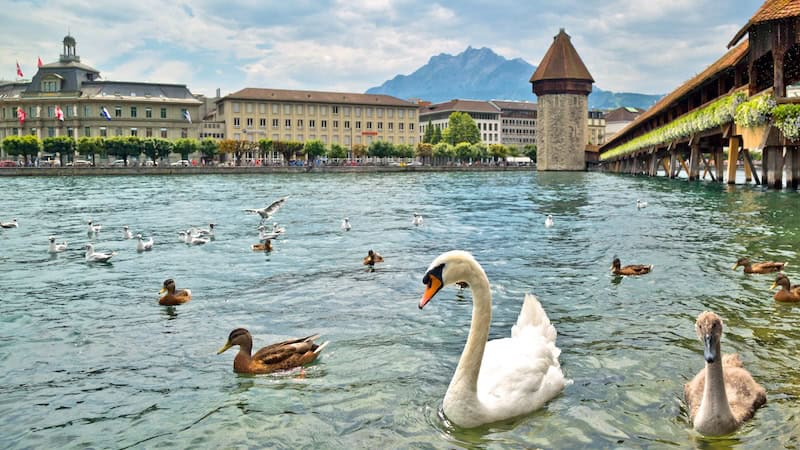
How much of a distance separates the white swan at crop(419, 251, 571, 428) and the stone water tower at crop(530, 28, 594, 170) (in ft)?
291

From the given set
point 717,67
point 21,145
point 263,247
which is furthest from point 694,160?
point 21,145

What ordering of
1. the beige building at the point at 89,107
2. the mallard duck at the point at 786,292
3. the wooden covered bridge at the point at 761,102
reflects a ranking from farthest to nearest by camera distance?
the beige building at the point at 89,107 < the wooden covered bridge at the point at 761,102 < the mallard duck at the point at 786,292

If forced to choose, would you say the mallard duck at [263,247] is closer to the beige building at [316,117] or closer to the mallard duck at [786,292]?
the mallard duck at [786,292]

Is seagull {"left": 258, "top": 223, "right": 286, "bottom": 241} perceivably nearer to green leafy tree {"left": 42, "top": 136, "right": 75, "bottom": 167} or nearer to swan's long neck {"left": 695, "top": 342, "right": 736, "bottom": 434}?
swan's long neck {"left": 695, "top": 342, "right": 736, "bottom": 434}

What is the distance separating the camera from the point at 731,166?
32.2 meters

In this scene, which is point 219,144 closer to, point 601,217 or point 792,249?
point 601,217

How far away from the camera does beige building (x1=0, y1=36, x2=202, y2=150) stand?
103875 millimetres

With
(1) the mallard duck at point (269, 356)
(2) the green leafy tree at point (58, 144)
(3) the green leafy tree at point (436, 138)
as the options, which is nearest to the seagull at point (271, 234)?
(1) the mallard duck at point (269, 356)

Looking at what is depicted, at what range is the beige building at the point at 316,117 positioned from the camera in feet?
364

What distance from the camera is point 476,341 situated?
16.7ft

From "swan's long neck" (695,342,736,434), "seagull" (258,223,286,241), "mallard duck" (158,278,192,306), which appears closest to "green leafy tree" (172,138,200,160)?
"seagull" (258,223,286,241)

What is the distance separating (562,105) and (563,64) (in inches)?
215

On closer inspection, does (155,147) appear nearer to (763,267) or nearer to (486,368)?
(763,267)

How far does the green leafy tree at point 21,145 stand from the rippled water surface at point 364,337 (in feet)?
260
